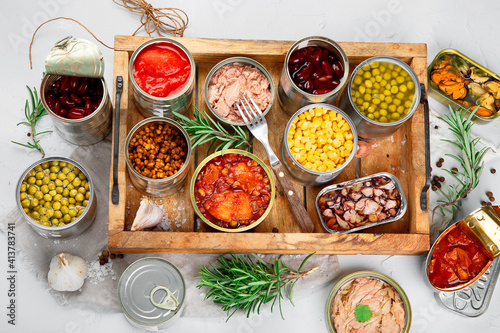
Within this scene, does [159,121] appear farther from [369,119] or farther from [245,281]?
[369,119]

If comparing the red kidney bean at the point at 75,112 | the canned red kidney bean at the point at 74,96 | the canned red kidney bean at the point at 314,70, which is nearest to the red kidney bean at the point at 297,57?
the canned red kidney bean at the point at 314,70

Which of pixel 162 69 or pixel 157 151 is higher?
pixel 162 69

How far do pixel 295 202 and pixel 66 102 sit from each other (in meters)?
1.22

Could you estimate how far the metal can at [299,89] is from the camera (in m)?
2.17

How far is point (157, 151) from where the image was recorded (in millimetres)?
2174

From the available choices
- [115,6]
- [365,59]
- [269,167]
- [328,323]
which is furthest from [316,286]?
[115,6]

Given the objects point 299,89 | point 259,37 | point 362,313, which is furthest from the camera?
point 259,37

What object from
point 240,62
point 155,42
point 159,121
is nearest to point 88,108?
point 159,121

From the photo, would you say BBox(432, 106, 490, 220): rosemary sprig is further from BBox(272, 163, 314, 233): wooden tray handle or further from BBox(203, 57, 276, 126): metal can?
BBox(203, 57, 276, 126): metal can

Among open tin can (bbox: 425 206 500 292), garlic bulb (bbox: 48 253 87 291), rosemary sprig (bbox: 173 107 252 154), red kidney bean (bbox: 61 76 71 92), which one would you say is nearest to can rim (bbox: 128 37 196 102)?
rosemary sprig (bbox: 173 107 252 154)

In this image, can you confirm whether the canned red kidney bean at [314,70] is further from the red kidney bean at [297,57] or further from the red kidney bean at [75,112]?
the red kidney bean at [75,112]

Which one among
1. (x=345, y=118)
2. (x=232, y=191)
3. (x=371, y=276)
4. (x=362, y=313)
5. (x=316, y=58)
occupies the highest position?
(x=316, y=58)

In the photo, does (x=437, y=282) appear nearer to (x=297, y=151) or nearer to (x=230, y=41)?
(x=297, y=151)

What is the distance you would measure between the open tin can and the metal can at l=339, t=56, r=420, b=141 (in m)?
0.65
